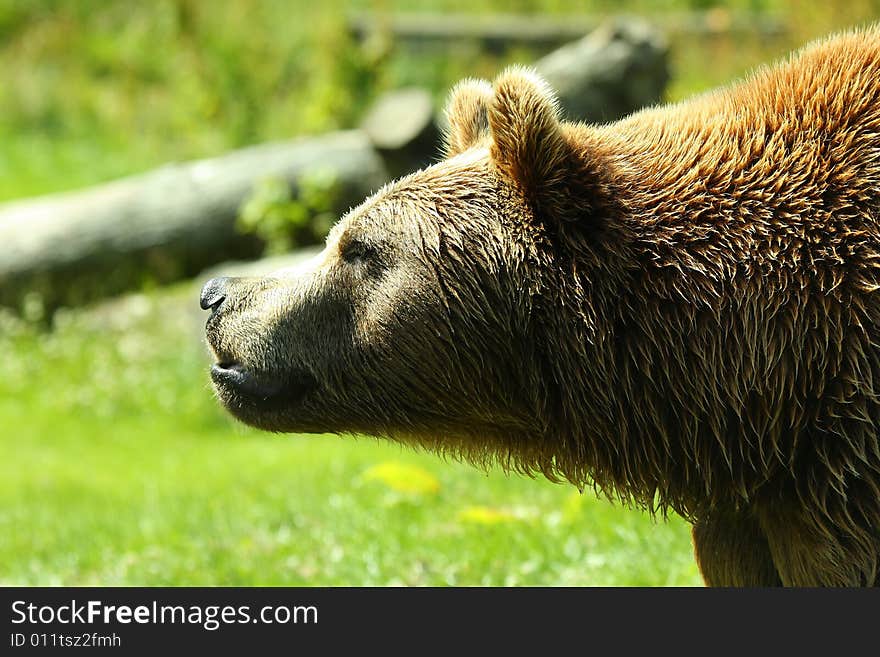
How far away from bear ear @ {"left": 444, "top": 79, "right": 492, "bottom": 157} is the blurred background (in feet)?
4.41

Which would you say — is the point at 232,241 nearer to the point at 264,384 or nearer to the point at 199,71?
the point at 199,71

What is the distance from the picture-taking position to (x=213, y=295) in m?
4.39

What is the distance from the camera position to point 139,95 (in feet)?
63.0

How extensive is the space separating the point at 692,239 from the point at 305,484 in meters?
4.93

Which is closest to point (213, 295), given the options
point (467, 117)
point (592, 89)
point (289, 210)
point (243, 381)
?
point (243, 381)

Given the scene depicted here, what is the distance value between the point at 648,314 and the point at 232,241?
927 cm

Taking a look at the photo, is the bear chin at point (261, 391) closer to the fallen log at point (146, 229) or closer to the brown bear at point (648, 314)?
the brown bear at point (648, 314)

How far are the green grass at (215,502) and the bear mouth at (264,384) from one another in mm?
869

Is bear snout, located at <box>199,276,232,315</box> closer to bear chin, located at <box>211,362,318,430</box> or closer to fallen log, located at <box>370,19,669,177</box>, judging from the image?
bear chin, located at <box>211,362,318,430</box>

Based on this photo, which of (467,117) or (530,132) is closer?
(530,132)

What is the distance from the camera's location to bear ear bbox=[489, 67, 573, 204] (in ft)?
12.6

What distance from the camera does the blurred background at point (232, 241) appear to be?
6402 mm

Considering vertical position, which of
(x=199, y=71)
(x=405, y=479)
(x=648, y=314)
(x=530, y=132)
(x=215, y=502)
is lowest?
(x=648, y=314)

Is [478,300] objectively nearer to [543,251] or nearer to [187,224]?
[543,251]
